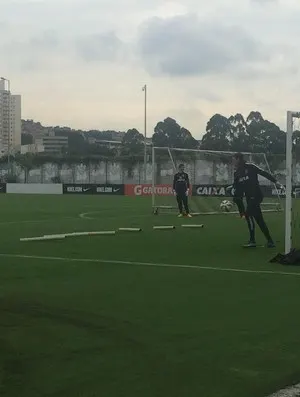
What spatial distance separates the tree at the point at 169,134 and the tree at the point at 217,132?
15.8 ft

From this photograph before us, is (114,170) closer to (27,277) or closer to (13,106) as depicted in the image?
(13,106)

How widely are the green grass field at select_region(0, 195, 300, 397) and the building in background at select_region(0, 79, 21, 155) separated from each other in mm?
76994

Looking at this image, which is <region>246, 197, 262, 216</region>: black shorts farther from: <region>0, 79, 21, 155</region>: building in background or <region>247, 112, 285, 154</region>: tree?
<region>0, 79, 21, 155</region>: building in background

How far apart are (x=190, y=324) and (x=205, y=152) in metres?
24.5

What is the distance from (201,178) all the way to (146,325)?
28.2 meters

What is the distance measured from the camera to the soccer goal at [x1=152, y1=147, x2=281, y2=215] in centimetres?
2883

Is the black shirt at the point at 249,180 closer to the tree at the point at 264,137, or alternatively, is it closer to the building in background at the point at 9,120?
the tree at the point at 264,137

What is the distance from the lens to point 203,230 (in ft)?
60.1

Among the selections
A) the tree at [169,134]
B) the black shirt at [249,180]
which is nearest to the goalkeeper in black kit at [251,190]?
the black shirt at [249,180]

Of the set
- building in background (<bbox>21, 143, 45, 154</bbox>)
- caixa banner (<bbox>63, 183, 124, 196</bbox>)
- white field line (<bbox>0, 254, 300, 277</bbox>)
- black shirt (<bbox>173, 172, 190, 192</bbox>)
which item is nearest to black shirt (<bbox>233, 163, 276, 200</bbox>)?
white field line (<bbox>0, 254, 300, 277</bbox>)

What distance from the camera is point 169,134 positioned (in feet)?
388

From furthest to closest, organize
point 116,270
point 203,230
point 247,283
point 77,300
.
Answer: point 203,230 → point 116,270 → point 247,283 → point 77,300

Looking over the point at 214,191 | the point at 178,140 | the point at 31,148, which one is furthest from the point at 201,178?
the point at 31,148

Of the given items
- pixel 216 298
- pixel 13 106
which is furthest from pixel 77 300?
pixel 13 106
